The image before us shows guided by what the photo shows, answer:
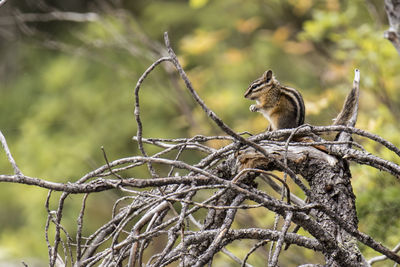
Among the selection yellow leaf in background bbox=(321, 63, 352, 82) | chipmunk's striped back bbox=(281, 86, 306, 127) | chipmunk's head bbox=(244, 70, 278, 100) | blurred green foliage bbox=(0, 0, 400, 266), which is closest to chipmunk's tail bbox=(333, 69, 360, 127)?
chipmunk's striped back bbox=(281, 86, 306, 127)

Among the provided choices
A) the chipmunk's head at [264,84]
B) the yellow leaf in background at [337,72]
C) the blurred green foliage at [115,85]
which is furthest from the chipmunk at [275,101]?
the blurred green foliage at [115,85]

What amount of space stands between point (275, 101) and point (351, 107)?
0.61 meters

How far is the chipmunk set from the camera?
2.61 metres

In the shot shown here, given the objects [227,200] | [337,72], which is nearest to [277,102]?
[227,200]

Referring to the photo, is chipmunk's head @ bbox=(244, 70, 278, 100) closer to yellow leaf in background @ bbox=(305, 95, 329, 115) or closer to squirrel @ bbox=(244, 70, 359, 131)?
squirrel @ bbox=(244, 70, 359, 131)

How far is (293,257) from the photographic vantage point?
11.5ft

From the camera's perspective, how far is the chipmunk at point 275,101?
2613 mm

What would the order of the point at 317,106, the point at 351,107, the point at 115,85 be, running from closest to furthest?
the point at 351,107 → the point at 317,106 → the point at 115,85

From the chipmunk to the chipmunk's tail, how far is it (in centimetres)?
46

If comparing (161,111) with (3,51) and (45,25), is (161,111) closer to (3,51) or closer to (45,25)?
(45,25)

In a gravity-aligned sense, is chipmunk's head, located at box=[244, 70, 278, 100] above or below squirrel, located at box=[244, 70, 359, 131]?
above

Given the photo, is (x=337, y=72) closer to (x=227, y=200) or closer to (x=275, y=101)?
(x=275, y=101)

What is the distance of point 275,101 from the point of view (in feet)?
8.75

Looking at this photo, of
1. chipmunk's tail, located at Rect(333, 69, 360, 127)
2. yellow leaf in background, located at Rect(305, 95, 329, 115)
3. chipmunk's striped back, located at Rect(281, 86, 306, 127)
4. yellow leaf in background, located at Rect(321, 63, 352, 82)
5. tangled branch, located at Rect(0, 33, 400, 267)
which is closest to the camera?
tangled branch, located at Rect(0, 33, 400, 267)
